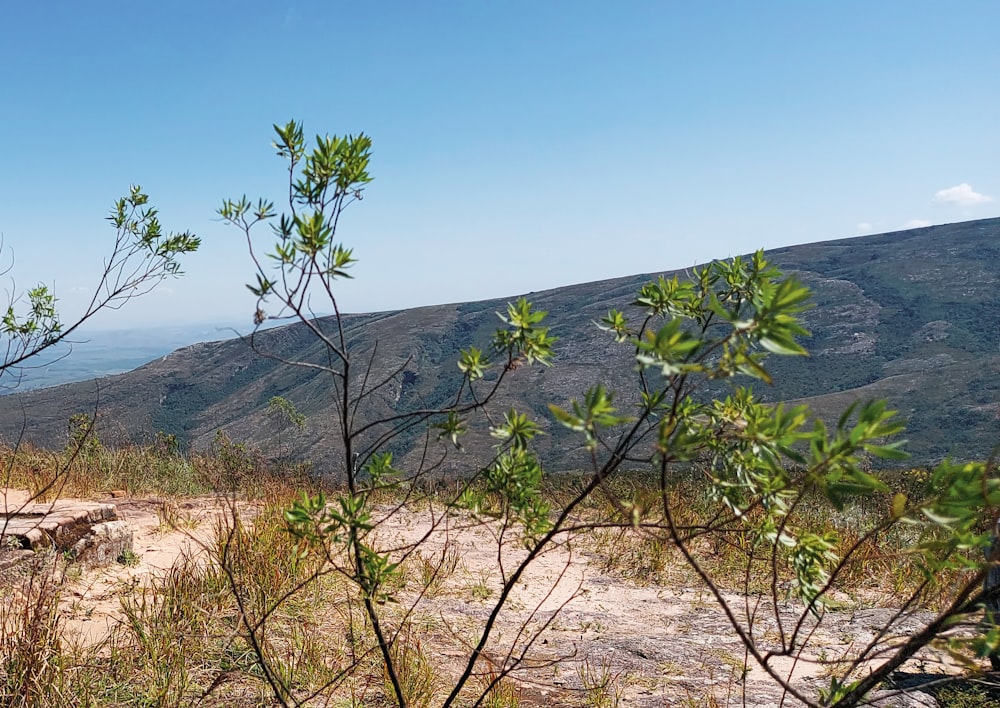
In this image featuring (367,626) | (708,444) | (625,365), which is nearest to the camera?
(708,444)

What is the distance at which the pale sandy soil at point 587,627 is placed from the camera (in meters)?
3.43

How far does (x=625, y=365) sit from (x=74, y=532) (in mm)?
58945

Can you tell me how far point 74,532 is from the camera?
4992mm

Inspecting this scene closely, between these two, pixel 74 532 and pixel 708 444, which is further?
pixel 74 532

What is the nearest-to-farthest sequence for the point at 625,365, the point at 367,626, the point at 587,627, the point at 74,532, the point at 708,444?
1. the point at 708,444
2. the point at 367,626
3. the point at 587,627
4. the point at 74,532
5. the point at 625,365

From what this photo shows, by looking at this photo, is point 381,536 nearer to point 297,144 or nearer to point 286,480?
point 286,480

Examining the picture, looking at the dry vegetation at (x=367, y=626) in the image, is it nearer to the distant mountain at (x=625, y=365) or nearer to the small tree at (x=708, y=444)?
the small tree at (x=708, y=444)

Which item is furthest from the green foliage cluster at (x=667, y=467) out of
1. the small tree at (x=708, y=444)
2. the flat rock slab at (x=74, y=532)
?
the flat rock slab at (x=74, y=532)

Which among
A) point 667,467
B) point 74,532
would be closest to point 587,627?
point 667,467

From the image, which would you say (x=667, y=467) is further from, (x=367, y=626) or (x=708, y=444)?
(x=367, y=626)

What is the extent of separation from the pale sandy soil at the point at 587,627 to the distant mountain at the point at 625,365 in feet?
110

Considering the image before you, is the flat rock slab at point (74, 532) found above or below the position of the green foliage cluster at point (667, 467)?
below

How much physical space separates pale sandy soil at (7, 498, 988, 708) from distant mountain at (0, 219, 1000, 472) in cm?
3355

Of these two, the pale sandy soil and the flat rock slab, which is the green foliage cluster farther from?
the flat rock slab
